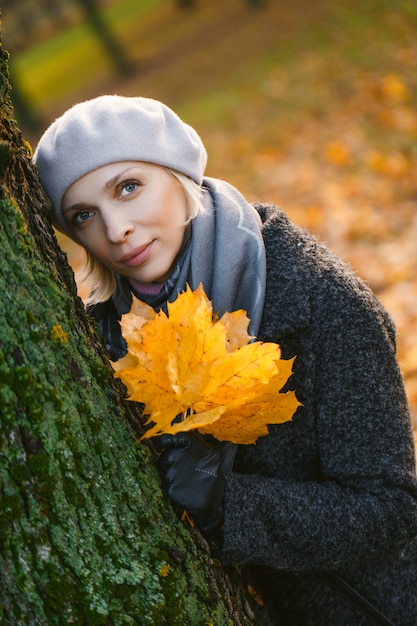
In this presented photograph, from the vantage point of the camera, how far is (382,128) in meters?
7.69

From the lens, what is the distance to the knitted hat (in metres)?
1.76

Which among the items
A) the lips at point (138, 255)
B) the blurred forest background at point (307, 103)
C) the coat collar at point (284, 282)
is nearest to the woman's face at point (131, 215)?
the lips at point (138, 255)

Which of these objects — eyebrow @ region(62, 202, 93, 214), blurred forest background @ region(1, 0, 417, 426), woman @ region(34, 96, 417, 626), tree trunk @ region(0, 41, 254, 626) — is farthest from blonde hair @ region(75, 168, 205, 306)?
blurred forest background @ region(1, 0, 417, 426)

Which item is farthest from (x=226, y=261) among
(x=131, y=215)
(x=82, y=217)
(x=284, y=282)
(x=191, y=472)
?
(x=191, y=472)

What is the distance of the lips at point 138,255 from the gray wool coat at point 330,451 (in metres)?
0.32

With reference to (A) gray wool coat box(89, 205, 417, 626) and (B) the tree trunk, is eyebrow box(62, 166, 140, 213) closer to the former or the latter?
(B) the tree trunk

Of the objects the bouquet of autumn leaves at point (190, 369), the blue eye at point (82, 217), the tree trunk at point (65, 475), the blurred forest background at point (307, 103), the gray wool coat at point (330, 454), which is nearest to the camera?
the tree trunk at point (65, 475)

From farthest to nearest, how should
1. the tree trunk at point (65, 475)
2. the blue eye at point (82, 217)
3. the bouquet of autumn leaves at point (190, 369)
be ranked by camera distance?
1. the blue eye at point (82, 217)
2. the bouquet of autumn leaves at point (190, 369)
3. the tree trunk at point (65, 475)

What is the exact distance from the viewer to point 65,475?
1314 millimetres

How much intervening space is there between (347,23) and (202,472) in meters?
12.1

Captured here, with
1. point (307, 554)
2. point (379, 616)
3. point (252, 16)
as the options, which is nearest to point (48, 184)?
point (307, 554)

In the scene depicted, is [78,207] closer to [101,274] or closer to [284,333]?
[101,274]

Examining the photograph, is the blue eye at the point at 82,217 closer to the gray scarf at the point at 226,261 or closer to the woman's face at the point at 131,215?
the woman's face at the point at 131,215

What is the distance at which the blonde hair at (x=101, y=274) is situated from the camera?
74.7 inches
